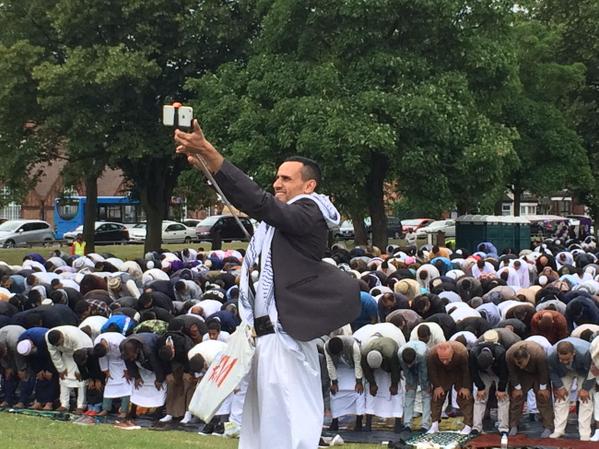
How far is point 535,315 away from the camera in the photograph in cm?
1094

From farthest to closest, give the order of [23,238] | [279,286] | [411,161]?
[23,238]
[411,161]
[279,286]

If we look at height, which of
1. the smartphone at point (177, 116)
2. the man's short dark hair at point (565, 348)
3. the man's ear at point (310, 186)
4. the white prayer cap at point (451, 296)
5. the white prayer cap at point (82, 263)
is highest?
the smartphone at point (177, 116)

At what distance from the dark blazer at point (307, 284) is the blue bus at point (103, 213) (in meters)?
51.9

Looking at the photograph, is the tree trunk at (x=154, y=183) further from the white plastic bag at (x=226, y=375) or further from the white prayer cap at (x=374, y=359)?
the white plastic bag at (x=226, y=375)

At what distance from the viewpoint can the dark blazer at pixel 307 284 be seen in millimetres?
4500

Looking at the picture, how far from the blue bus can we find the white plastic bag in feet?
170

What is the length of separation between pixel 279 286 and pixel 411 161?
19282 millimetres

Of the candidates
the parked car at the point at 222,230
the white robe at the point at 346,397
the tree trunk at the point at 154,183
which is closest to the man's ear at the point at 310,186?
the white robe at the point at 346,397

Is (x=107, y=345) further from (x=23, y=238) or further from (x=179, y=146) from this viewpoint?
(x=23, y=238)

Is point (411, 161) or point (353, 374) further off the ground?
point (411, 161)

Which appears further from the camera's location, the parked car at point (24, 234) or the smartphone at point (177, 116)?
the parked car at point (24, 234)

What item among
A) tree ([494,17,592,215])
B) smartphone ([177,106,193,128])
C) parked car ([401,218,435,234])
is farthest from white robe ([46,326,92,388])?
parked car ([401,218,435,234])

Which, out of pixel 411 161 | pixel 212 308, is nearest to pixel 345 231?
pixel 411 161

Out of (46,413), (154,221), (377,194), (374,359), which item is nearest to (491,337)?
(374,359)
